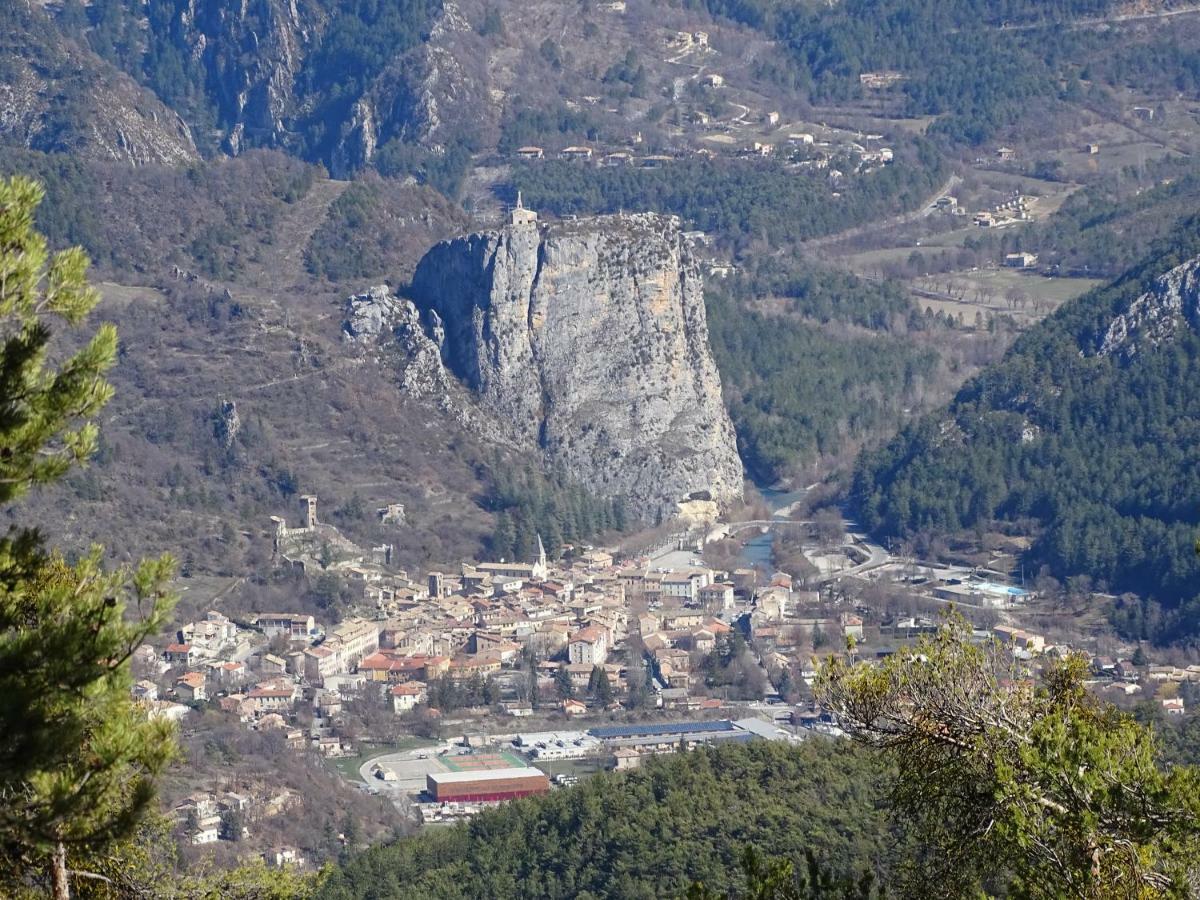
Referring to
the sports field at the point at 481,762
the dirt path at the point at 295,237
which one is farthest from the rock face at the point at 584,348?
the sports field at the point at 481,762

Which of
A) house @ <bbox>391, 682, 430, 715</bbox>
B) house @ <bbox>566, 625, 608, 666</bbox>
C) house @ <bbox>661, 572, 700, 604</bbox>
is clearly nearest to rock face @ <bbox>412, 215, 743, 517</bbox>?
house @ <bbox>661, 572, 700, 604</bbox>

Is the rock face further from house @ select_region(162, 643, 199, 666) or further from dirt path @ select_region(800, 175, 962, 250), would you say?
dirt path @ select_region(800, 175, 962, 250)

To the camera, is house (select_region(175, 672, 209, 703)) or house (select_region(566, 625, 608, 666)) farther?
house (select_region(566, 625, 608, 666))

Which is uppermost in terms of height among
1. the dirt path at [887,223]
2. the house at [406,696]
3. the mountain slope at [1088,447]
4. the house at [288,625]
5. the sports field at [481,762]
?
the dirt path at [887,223]

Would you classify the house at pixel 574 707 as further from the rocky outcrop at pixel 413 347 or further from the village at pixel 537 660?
the rocky outcrop at pixel 413 347

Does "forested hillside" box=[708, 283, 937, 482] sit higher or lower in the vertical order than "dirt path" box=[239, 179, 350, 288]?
lower

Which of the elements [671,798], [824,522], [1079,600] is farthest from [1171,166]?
[671,798]

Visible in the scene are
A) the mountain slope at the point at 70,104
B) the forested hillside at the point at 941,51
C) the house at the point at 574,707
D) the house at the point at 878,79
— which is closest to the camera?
the house at the point at 574,707

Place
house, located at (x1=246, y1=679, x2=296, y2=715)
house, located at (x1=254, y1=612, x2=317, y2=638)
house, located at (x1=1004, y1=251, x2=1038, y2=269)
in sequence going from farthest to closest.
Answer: house, located at (x1=1004, y1=251, x2=1038, y2=269), house, located at (x1=254, y1=612, x2=317, y2=638), house, located at (x1=246, y1=679, x2=296, y2=715)
